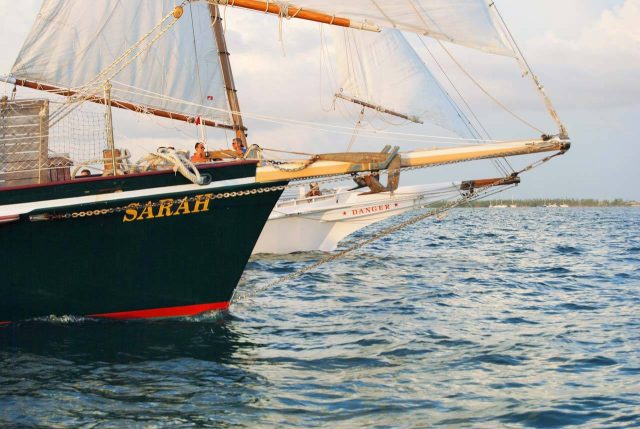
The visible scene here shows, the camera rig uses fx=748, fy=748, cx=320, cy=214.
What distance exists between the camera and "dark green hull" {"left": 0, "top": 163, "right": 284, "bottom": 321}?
42.1 ft

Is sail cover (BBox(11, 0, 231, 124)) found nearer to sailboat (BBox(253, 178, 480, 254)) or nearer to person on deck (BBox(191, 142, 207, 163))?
person on deck (BBox(191, 142, 207, 163))

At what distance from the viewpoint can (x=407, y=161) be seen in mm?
13148

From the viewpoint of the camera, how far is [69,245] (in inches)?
516

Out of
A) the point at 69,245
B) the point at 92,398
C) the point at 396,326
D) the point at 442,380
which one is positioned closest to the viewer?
the point at 92,398

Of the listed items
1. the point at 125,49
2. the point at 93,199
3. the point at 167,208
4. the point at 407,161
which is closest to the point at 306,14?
the point at 407,161

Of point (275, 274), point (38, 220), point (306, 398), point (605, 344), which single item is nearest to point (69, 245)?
point (38, 220)

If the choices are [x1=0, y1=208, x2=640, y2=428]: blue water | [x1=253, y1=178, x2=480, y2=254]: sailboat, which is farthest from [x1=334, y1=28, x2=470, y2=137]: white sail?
[x1=0, y1=208, x2=640, y2=428]: blue water

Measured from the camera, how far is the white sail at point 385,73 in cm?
3510

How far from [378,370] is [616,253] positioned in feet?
77.3

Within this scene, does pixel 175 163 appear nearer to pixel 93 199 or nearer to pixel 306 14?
pixel 93 199

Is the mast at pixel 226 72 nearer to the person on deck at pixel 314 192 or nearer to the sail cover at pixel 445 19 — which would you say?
the person on deck at pixel 314 192

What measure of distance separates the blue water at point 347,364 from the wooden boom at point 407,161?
2.85m

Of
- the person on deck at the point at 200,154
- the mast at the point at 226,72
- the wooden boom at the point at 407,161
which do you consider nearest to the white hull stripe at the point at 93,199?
the wooden boom at the point at 407,161

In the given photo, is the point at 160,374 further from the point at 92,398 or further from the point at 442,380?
the point at 442,380
